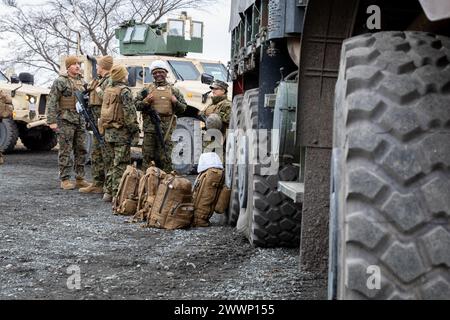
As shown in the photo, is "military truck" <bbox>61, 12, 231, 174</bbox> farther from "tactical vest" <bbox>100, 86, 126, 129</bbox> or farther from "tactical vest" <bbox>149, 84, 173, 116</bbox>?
"tactical vest" <bbox>100, 86, 126, 129</bbox>

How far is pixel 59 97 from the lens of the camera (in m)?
10.4

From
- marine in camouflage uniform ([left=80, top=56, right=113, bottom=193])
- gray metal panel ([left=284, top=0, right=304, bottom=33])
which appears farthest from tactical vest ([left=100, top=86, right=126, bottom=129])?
gray metal panel ([left=284, top=0, right=304, bottom=33])

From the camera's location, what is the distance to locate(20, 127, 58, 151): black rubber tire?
59.0ft

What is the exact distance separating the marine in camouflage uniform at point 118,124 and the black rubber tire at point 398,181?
6757mm

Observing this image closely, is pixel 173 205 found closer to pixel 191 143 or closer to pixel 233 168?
pixel 233 168

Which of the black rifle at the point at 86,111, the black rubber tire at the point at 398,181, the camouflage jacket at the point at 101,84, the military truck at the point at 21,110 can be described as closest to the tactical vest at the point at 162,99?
the camouflage jacket at the point at 101,84

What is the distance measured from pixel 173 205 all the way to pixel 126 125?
2269mm

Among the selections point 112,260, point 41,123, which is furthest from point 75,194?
point 41,123

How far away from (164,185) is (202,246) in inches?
45.7

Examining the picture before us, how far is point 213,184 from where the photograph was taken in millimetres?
7348

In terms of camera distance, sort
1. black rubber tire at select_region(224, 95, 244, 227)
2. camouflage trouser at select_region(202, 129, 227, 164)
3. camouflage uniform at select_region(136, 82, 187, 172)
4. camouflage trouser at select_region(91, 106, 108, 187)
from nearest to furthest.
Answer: black rubber tire at select_region(224, 95, 244, 227)
camouflage trouser at select_region(202, 129, 227, 164)
camouflage uniform at select_region(136, 82, 187, 172)
camouflage trouser at select_region(91, 106, 108, 187)

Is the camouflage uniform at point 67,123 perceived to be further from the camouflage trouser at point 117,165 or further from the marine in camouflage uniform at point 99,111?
the camouflage trouser at point 117,165
